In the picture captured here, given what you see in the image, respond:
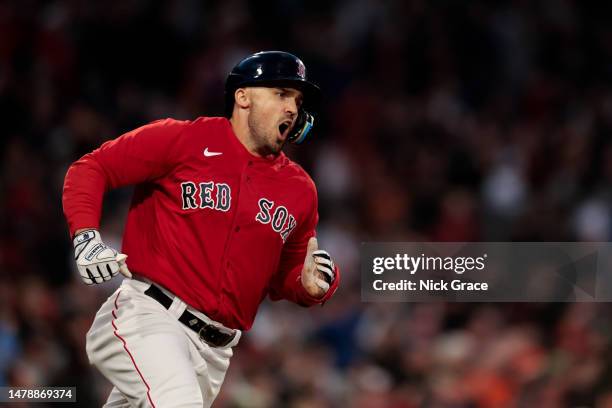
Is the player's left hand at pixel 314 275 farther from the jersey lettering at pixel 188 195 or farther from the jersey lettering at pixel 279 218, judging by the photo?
the jersey lettering at pixel 188 195

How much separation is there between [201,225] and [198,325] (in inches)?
14.2

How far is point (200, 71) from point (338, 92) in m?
1.12

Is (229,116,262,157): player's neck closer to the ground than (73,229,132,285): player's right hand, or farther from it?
farther from it

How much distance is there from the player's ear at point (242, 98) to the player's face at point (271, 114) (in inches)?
0.7

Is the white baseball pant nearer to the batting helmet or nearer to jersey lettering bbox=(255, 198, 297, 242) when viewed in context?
jersey lettering bbox=(255, 198, 297, 242)

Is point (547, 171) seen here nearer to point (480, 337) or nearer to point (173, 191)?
point (480, 337)

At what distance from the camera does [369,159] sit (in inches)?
331

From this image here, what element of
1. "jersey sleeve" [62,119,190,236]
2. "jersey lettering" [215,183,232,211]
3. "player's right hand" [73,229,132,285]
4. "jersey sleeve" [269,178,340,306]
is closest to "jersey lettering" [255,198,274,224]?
"jersey lettering" [215,183,232,211]

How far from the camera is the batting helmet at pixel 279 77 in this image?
13.4ft

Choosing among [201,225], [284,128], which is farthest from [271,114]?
[201,225]

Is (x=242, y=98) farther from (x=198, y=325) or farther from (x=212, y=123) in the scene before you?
(x=198, y=325)

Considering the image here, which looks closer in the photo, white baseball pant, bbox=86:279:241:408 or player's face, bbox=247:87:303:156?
white baseball pant, bbox=86:279:241:408

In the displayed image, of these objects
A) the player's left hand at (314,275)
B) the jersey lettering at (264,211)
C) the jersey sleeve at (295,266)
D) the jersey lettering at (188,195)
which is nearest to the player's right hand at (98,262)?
the jersey lettering at (188,195)

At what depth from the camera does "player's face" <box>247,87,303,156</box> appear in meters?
4.11
